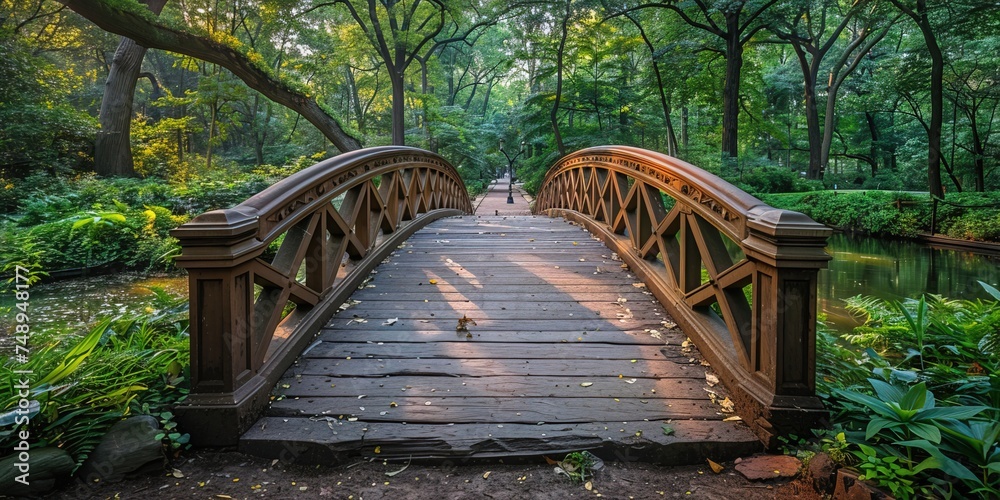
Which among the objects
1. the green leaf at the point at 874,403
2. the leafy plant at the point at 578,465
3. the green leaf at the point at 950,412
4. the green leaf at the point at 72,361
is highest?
the green leaf at the point at 72,361

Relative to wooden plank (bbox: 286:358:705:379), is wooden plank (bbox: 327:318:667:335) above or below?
above

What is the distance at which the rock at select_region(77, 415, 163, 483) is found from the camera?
7.16ft

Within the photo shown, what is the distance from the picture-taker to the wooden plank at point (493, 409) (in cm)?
261

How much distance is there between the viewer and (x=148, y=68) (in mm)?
31812

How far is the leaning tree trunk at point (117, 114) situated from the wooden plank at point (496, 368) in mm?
16023

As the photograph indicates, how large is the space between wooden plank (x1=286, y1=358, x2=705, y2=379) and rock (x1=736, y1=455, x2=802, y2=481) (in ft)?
2.33

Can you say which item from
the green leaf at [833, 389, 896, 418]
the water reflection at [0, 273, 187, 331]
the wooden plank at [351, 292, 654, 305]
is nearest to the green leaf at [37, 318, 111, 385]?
the wooden plank at [351, 292, 654, 305]

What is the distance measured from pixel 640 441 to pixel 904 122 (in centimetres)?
3306

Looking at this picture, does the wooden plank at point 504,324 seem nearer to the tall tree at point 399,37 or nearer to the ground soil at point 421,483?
the ground soil at point 421,483

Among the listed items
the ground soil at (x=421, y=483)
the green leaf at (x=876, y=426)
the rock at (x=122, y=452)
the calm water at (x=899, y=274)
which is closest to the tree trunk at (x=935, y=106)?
the calm water at (x=899, y=274)

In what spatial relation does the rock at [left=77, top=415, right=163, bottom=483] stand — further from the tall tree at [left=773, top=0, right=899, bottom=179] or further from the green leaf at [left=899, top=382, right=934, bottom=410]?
the tall tree at [left=773, top=0, right=899, bottom=179]

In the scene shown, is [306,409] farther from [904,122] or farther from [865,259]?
[904,122]

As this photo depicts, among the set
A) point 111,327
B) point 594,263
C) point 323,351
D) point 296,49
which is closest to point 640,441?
point 323,351

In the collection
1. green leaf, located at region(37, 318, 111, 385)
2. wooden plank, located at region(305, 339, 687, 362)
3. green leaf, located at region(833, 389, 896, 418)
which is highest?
green leaf, located at region(37, 318, 111, 385)
